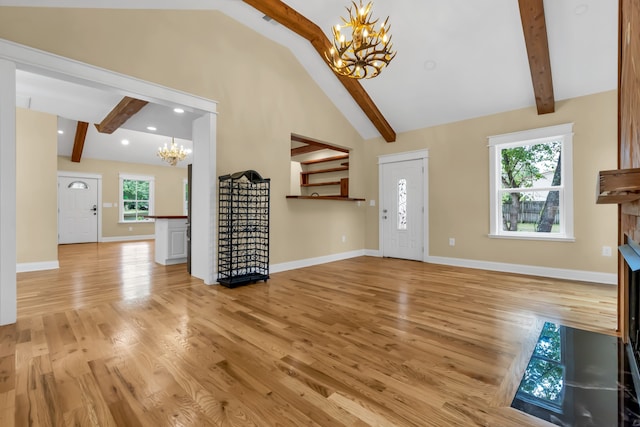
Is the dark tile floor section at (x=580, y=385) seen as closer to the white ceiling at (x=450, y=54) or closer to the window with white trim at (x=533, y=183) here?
the window with white trim at (x=533, y=183)

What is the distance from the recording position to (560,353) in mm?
1889

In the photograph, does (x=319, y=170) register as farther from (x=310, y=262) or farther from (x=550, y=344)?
(x=550, y=344)

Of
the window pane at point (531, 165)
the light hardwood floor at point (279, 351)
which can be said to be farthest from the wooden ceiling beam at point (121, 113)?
the window pane at point (531, 165)

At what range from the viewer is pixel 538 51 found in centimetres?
356

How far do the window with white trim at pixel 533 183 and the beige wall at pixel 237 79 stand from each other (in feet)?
8.56

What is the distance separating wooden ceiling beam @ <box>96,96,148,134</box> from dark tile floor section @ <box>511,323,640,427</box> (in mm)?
5135

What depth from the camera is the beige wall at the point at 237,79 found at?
9.30 ft

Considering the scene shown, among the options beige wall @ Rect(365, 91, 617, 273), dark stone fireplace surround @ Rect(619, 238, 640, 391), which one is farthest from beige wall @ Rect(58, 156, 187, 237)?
dark stone fireplace surround @ Rect(619, 238, 640, 391)

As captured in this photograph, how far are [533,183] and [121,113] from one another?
6.57 meters

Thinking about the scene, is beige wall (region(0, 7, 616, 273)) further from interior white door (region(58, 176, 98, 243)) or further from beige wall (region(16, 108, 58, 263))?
interior white door (region(58, 176, 98, 243))

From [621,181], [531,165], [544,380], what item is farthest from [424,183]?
[621,181]

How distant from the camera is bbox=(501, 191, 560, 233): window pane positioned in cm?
434

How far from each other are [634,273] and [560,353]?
25.8 inches

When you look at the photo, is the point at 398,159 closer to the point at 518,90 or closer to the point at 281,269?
the point at 518,90
